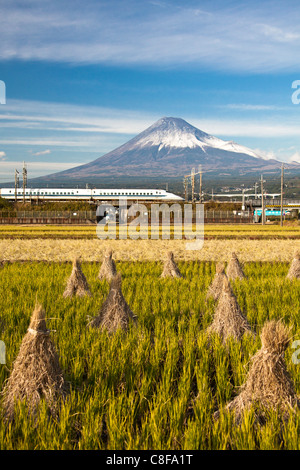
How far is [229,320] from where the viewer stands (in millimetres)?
6305

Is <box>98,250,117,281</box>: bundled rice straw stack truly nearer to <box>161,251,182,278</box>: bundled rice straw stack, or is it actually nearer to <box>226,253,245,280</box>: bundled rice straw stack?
<box>161,251,182,278</box>: bundled rice straw stack

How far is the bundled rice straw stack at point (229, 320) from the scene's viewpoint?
625cm

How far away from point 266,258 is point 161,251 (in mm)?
4935

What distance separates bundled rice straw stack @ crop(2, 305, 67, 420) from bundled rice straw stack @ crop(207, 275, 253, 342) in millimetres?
2695

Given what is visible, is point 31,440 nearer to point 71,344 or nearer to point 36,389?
point 36,389

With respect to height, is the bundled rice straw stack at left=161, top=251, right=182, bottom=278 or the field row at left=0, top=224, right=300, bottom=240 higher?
the bundled rice straw stack at left=161, top=251, right=182, bottom=278

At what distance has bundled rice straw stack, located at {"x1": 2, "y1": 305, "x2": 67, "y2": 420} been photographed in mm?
4115

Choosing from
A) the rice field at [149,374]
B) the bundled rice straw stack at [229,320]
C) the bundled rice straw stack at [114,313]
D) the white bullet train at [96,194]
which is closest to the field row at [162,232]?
the rice field at [149,374]

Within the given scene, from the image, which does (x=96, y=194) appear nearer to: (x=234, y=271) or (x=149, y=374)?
(x=234, y=271)

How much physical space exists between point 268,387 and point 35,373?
6.88 feet

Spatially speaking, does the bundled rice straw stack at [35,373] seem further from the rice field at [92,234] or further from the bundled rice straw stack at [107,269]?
the rice field at [92,234]

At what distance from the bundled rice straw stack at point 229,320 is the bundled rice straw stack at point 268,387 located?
2.13 meters

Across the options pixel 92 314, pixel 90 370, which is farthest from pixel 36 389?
pixel 92 314

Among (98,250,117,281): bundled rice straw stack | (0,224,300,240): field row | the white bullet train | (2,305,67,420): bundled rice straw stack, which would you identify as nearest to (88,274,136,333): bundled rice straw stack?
(2,305,67,420): bundled rice straw stack
